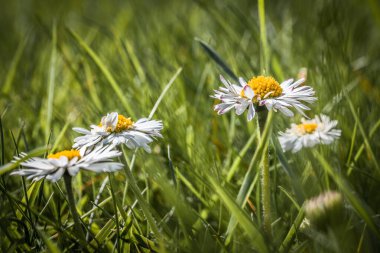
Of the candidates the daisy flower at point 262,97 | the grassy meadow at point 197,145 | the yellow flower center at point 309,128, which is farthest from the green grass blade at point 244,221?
the yellow flower center at point 309,128

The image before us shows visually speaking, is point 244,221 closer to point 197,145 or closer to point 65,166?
point 65,166

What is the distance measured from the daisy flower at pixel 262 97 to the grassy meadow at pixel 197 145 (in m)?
0.03

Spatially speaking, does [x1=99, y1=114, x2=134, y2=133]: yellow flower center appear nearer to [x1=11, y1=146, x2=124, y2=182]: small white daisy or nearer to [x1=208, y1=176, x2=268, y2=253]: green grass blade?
[x1=11, y1=146, x2=124, y2=182]: small white daisy

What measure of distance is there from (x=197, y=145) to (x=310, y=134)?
21 centimetres

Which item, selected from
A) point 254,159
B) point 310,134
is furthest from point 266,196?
point 310,134

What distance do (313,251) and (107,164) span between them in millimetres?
278

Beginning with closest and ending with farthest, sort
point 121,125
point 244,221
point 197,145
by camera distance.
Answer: point 244,221, point 121,125, point 197,145

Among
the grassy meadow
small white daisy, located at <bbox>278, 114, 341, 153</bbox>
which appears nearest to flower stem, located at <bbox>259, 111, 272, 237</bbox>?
the grassy meadow

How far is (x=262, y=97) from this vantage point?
0.58 metres

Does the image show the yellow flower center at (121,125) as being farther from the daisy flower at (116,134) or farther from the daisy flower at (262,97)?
the daisy flower at (262,97)

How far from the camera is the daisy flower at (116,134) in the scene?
56cm

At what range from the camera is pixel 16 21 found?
7.02ft

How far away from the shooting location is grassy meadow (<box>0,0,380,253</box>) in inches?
21.3

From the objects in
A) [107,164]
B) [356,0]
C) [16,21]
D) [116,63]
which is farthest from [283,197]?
[16,21]
